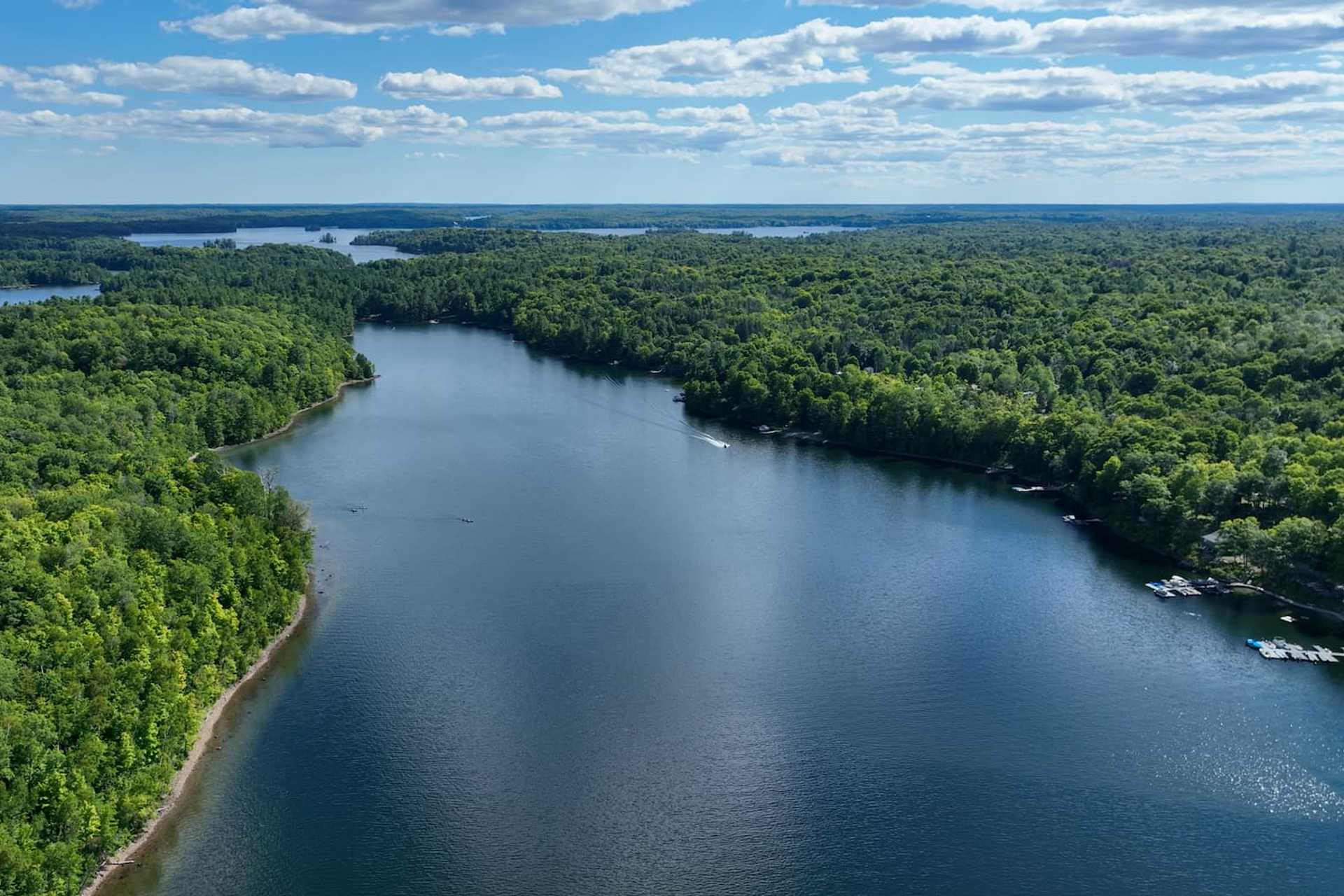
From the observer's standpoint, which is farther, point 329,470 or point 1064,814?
point 329,470

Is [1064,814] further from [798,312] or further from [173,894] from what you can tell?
[798,312]

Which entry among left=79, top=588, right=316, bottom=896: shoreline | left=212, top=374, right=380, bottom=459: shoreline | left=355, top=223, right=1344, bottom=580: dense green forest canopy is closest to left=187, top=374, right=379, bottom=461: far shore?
left=212, top=374, right=380, bottom=459: shoreline

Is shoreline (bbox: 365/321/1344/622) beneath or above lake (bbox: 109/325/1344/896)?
above

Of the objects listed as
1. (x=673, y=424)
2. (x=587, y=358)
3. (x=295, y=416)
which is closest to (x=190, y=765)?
(x=673, y=424)

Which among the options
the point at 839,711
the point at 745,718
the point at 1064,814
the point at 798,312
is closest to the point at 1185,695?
the point at 1064,814

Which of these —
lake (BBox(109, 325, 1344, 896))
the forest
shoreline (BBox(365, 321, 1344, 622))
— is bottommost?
lake (BBox(109, 325, 1344, 896))

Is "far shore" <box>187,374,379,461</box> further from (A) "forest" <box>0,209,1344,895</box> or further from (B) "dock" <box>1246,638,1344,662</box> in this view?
(B) "dock" <box>1246,638,1344,662</box>
